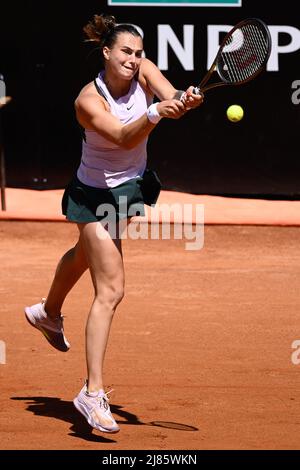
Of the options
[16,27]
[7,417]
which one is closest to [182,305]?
[7,417]

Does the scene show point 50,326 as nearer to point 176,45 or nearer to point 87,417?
point 87,417

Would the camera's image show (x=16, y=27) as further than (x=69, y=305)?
Yes

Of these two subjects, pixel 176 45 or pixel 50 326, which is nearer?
pixel 50 326

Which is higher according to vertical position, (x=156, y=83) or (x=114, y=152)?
(x=156, y=83)

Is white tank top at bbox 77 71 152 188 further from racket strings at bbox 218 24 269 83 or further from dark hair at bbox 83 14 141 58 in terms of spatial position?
racket strings at bbox 218 24 269 83

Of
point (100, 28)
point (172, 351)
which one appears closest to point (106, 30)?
point (100, 28)

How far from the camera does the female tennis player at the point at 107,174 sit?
4.67 metres

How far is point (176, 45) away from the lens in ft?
34.2

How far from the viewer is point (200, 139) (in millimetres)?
10562

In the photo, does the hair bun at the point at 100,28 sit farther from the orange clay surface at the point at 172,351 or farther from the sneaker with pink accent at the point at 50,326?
the orange clay surface at the point at 172,351

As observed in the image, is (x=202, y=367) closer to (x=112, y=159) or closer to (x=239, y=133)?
(x=112, y=159)

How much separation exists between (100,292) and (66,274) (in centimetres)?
56

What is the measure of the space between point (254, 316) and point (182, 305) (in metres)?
0.51

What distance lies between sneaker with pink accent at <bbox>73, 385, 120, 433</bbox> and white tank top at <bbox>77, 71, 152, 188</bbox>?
901 millimetres
